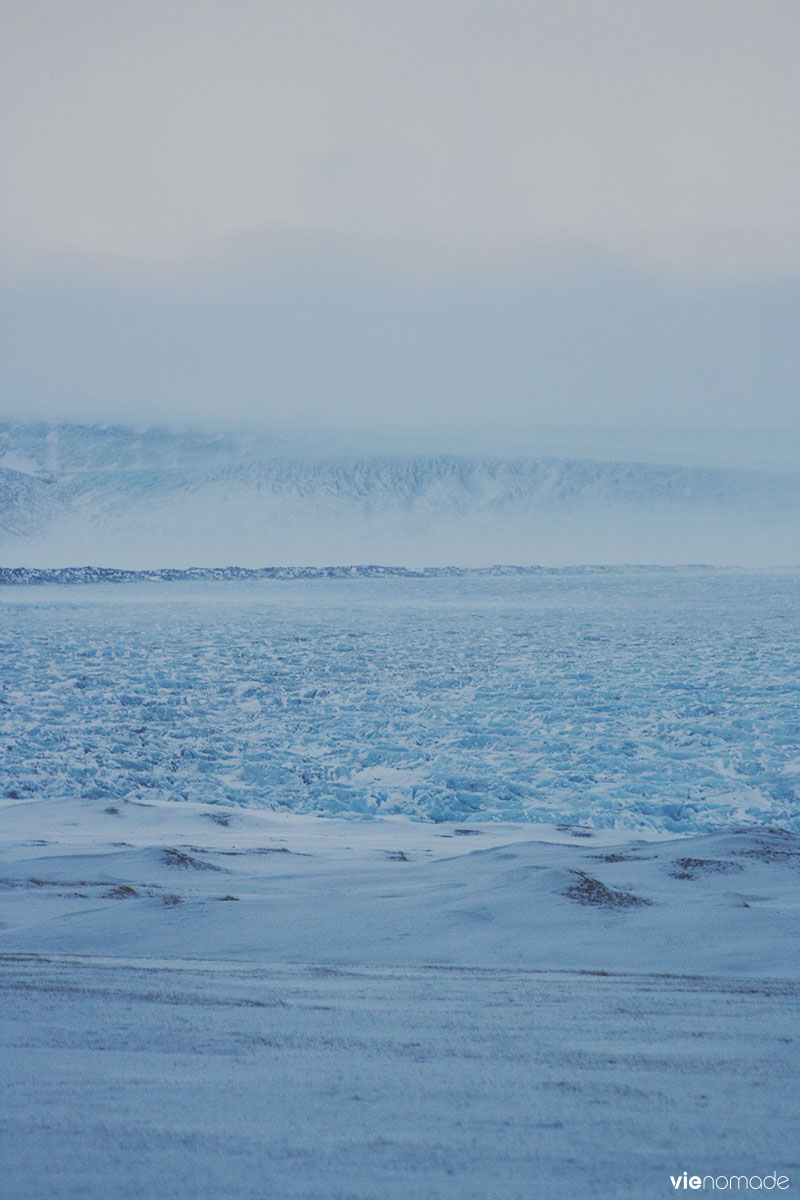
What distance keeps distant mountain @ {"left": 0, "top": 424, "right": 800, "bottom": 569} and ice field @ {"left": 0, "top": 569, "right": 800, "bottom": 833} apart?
192 feet

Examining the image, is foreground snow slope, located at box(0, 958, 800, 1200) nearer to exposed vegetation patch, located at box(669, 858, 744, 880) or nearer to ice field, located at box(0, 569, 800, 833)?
exposed vegetation patch, located at box(669, 858, 744, 880)

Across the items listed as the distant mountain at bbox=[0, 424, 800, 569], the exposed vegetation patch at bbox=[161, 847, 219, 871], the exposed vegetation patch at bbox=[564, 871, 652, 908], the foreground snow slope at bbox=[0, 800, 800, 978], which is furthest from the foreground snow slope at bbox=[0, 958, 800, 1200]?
the distant mountain at bbox=[0, 424, 800, 569]

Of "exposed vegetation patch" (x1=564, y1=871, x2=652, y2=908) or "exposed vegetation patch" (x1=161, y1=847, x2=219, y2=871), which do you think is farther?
"exposed vegetation patch" (x1=161, y1=847, x2=219, y2=871)

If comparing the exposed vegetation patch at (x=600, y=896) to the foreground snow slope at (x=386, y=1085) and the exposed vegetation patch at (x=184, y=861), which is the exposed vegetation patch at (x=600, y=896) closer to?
the foreground snow slope at (x=386, y=1085)

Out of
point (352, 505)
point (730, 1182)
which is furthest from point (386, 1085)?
point (352, 505)

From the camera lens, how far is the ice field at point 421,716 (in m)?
7.31

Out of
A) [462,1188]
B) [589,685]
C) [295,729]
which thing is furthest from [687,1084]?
[589,685]

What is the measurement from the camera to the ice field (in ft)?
24.0

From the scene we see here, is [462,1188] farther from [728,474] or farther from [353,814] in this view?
[728,474]

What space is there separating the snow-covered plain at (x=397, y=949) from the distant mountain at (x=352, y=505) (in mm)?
67123

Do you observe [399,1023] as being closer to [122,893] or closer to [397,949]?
[397,949]

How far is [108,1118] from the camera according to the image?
1.88m

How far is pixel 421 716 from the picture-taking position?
33.8 feet

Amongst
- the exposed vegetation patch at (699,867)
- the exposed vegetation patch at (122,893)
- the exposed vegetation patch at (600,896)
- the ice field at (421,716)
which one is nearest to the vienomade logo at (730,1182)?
the exposed vegetation patch at (600,896)
